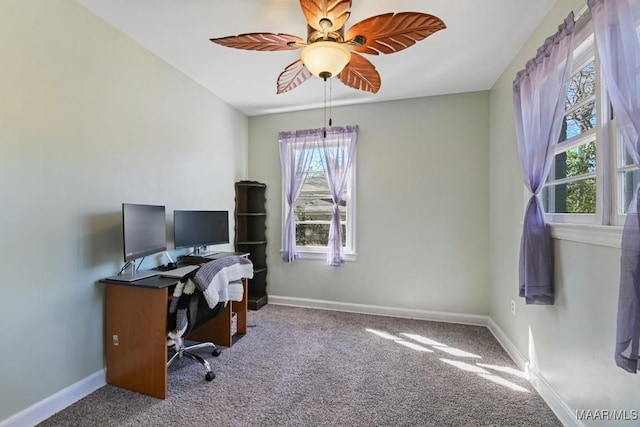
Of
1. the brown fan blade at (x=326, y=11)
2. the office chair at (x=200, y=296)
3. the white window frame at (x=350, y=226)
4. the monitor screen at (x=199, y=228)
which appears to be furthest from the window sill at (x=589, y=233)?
the monitor screen at (x=199, y=228)

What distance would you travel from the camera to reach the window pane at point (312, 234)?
3.84m

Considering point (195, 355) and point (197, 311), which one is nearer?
point (197, 311)

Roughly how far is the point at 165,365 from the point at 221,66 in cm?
264

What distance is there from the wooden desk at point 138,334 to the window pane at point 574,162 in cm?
279

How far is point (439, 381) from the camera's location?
2137 millimetres

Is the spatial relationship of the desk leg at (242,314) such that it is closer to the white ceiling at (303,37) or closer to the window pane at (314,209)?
the window pane at (314,209)

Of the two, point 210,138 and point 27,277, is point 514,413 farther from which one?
point 210,138

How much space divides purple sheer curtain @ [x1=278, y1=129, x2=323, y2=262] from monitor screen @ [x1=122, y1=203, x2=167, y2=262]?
167 cm

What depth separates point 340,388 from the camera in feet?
6.72

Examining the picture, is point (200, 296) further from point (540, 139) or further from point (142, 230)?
point (540, 139)

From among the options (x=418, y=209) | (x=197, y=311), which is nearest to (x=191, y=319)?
(x=197, y=311)

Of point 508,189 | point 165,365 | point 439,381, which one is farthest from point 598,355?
point 165,365

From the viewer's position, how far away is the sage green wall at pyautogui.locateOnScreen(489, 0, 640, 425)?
1.37 m

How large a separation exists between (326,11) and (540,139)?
1632mm
